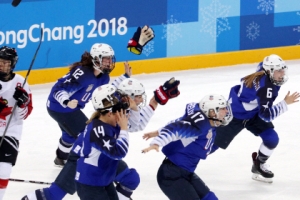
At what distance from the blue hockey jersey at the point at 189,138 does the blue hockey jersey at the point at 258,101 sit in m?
1.12

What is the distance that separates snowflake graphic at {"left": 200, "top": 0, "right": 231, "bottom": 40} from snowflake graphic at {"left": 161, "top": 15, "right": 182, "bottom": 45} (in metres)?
0.37

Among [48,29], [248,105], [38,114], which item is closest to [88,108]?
[38,114]

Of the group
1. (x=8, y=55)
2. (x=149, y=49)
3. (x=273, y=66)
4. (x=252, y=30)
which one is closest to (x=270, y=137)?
(x=273, y=66)

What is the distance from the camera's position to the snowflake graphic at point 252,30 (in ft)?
38.7

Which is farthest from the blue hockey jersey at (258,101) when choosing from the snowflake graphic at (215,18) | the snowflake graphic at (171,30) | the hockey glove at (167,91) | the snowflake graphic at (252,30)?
the snowflake graphic at (252,30)

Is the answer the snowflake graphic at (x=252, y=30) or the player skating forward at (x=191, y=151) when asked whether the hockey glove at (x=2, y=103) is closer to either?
the player skating forward at (x=191, y=151)

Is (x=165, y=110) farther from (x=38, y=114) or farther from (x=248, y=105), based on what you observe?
(x=248, y=105)

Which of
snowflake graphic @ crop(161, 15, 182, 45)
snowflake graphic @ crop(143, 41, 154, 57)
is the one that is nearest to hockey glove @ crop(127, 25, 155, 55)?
snowflake graphic @ crop(143, 41, 154, 57)

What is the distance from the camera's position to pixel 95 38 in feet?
34.8

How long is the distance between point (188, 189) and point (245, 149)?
264 cm

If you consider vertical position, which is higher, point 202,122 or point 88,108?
point 202,122

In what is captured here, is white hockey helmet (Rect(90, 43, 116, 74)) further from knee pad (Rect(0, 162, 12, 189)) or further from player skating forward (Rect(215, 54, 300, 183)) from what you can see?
knee pad (Rect(0, 162, 12, 189))

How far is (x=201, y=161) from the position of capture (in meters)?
7.58

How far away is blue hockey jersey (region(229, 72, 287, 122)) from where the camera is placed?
21.5 feet
